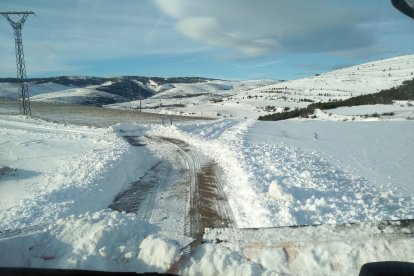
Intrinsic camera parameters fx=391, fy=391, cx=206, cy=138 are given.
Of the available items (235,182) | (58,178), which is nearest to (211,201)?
(235,182)

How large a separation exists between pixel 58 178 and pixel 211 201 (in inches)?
188

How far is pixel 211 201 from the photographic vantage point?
9.90 meters

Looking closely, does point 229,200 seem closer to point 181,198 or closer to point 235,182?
point 181,198

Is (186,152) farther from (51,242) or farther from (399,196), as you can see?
(51,242)

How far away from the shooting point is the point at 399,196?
10594mm

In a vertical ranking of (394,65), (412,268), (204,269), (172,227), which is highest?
(394,65)

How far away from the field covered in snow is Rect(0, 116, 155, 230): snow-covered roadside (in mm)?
50

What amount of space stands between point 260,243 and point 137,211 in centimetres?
485

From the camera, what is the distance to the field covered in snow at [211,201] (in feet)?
15.0

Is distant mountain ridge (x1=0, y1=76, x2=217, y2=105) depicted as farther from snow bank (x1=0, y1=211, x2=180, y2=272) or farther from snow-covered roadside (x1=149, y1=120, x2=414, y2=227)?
snow bank (x1=0, y1=211, x2=180, y2=272)

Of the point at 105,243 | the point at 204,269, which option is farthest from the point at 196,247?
the point at 105,243

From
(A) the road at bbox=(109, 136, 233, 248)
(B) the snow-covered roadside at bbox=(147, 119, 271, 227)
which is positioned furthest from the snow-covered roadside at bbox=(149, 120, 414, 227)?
(A) the road at bbox=(109, 136, 233, 248)

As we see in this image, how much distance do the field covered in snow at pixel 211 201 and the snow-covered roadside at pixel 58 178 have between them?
0.16ft

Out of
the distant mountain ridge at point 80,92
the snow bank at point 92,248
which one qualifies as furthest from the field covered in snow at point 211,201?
the distant mountain ridge at point 80,92
